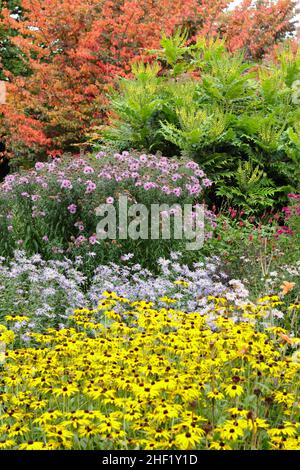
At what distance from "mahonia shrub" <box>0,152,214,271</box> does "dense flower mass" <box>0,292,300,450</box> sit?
2.75 m

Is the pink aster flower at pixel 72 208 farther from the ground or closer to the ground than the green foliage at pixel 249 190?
closer to the ground

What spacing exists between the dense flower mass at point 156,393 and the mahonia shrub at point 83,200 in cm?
275

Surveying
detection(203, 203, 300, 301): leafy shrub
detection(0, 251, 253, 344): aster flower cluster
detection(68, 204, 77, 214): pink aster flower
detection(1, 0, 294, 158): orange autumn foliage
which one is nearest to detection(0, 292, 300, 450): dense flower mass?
detection(0, 251, 253, 344): aster flower cluster

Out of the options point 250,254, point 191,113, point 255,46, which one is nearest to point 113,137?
point 191,113

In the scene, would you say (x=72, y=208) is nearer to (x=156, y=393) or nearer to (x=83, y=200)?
(x=83, y=200)

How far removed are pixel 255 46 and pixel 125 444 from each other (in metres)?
13.7

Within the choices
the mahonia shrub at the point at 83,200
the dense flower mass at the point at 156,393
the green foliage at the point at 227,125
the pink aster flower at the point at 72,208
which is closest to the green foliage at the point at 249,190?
the green foliage at the point at 227,125

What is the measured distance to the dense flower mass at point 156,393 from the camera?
116 inches

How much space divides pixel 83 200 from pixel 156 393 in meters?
4.18

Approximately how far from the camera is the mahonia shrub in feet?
22.7

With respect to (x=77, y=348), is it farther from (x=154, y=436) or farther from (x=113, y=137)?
(x=113, y=137)

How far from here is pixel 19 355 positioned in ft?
12.2

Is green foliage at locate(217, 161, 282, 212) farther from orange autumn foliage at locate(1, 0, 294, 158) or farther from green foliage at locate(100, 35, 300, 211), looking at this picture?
orange autumn foliage at locate(1, 0, 294, 158)

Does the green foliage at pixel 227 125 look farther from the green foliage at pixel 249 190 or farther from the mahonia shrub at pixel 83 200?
the mahonia shrub at pixel 83 200
